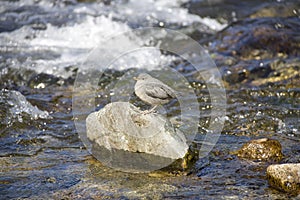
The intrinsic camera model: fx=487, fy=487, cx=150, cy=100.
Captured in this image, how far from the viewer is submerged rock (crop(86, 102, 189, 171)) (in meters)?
4.64

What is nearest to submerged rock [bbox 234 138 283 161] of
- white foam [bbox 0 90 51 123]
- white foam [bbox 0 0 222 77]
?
white foam [bbox 0 90 51 123]

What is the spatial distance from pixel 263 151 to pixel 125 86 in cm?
327

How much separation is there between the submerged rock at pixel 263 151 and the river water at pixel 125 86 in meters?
0.10

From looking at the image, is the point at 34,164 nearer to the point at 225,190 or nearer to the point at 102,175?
the point at 102,175

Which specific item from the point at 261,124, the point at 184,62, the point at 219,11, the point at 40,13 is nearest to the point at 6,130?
the point at 261,124

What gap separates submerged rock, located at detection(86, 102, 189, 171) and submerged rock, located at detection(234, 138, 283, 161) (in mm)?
699

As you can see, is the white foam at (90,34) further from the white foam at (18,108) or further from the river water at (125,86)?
the white foam at (18,108)

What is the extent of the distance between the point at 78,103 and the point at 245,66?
303 centimetres

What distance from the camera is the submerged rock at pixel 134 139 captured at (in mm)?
4637

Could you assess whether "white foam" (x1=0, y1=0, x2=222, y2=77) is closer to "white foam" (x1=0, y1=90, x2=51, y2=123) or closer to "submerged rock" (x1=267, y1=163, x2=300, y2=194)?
"white foam" (x1=0, y1=90, x2=51, y2=123)

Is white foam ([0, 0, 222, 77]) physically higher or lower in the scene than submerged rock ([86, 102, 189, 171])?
lower

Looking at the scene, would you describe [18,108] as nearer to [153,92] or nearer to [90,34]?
[153,92]

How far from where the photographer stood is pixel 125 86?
7.69 meters

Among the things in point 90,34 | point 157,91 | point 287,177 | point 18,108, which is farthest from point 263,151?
point 90,34
